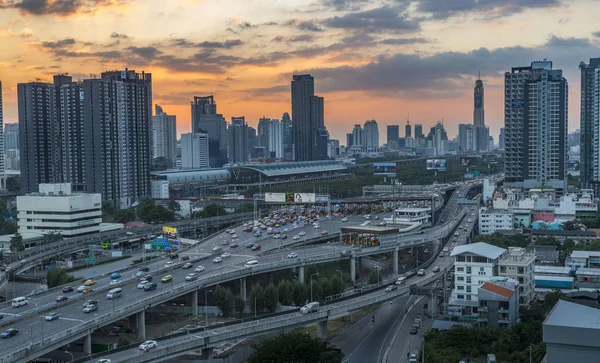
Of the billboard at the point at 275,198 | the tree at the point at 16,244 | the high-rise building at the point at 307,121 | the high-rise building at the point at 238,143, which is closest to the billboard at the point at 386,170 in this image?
the billboard at the point at 275,198

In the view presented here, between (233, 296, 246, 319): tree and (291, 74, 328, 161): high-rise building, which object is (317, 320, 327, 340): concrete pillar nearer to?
(233, 296, 246, 319): tree

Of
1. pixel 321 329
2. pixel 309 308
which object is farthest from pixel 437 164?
pixel 309 308

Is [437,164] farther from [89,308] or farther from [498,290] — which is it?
[89,308]

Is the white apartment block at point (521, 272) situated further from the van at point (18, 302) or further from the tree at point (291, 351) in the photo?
the van at point (18, 302)

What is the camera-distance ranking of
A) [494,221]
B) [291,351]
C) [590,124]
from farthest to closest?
[590,124], [494,221], [291,351]

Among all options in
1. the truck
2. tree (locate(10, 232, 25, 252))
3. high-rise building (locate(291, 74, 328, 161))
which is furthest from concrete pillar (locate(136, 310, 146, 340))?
high-rise building (locate(291, 74, 328, 161))

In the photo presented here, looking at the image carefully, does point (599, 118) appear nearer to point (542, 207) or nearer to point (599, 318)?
point (542, 207)
